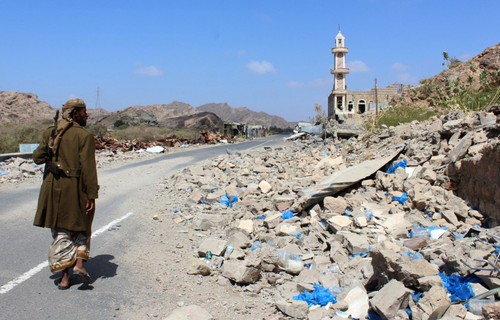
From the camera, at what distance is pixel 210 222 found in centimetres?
829

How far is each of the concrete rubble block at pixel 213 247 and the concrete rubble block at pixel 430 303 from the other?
2.77 m

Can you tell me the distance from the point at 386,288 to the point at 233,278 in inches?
71.2

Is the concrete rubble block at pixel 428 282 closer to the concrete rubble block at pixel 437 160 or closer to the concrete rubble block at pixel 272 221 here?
the concrete rubble block at pixel 272 221

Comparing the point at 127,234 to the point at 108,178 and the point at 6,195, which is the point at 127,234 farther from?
the point at 108,178

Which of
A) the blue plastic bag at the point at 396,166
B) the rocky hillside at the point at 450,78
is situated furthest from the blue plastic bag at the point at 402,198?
the rocky hillside at the point at 450,78

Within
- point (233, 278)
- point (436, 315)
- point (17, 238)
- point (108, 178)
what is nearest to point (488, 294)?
point (436, 315)

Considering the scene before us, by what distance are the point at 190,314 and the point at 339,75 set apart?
55144 mm

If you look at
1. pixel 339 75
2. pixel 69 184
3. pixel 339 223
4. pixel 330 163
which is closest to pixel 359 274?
pixel 339 223

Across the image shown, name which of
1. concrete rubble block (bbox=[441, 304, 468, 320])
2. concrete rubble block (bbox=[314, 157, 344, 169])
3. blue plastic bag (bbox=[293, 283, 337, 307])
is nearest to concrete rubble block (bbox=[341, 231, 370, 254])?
blue plastic bag (bbox=[293, 283, 337, 307])

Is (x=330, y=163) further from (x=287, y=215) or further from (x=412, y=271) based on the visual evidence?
(x=412, y=271)

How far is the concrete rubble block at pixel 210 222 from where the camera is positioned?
8227 millimetres

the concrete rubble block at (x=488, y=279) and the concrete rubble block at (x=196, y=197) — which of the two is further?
the concrete rubble block at (x=196, y=197)

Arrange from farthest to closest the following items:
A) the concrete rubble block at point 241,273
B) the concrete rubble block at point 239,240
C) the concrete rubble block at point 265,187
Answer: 1. the concrete rubble block at point 265,187
2. the concrete rubble block at point 239,240
3. the concrete rubble block at point 241,273

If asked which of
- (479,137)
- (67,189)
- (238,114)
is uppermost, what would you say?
(238,114)
